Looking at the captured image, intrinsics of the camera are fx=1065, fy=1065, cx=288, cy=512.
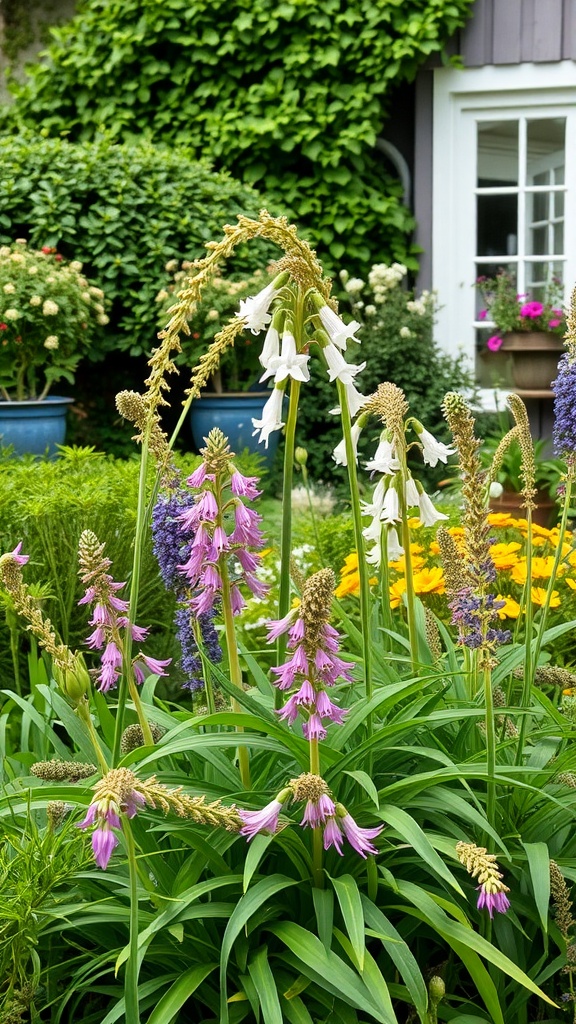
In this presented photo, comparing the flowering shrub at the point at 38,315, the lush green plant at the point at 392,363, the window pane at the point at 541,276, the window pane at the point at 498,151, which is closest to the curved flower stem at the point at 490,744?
the flowering shrub at the point at 38,315

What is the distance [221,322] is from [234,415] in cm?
60

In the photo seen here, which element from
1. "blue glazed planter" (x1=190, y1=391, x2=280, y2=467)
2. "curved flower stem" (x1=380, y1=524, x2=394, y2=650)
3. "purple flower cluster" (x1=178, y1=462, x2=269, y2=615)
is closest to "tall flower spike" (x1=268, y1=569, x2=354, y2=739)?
"purple flower cluster" (x1=178, y1=462, x2=269, y2=615)

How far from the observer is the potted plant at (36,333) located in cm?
581

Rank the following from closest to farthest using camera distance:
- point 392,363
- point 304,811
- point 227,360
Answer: point 304,811 < point 227,360 < point 392,363

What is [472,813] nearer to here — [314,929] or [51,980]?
[314,929]

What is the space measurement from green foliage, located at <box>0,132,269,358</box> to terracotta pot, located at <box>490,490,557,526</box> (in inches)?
87.8

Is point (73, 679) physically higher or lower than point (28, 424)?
lower

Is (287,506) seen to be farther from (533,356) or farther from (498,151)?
(498,151)

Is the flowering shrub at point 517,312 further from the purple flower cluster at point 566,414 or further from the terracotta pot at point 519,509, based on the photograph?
the purple flower cluster at point 566,414

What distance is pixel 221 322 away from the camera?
6715 millimetres

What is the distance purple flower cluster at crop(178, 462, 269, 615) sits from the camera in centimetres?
152

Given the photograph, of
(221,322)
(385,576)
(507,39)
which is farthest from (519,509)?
(385,576)

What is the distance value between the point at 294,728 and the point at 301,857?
210 millimetres

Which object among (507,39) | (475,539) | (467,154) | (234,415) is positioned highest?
(507,39)
